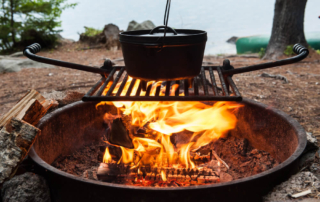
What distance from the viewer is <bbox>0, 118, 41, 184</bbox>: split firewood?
1.59m

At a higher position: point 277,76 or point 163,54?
point 163,54

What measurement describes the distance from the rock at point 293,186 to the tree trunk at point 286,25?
18.6 ft

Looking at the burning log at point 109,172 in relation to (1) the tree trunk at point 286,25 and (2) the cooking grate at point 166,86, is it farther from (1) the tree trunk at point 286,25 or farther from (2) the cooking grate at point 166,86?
(1) the tree trunk at point 286,25

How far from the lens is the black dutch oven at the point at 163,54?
1.63m

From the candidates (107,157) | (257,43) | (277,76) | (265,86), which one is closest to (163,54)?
(107,157)

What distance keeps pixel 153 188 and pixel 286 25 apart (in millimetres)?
6305

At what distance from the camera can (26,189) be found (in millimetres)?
1587

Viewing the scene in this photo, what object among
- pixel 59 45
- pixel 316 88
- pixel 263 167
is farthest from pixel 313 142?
pixel 59 45

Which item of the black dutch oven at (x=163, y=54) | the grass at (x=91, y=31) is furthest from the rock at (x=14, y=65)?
the black dutch oven at (x=163, y=54)

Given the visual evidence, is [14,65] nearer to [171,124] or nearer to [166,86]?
[171,124]

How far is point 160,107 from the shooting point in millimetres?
2461

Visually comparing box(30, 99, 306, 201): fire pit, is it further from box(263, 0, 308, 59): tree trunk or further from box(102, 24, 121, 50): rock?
box(102, 24, 121, 50): rock

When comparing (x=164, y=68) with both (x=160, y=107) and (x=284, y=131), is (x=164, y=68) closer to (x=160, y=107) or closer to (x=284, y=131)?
(x=160, y=107)

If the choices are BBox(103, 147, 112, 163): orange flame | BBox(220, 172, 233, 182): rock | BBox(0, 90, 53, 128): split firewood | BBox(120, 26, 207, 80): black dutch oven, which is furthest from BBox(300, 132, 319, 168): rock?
BBox(0, 90, 53, 128): split firewood
